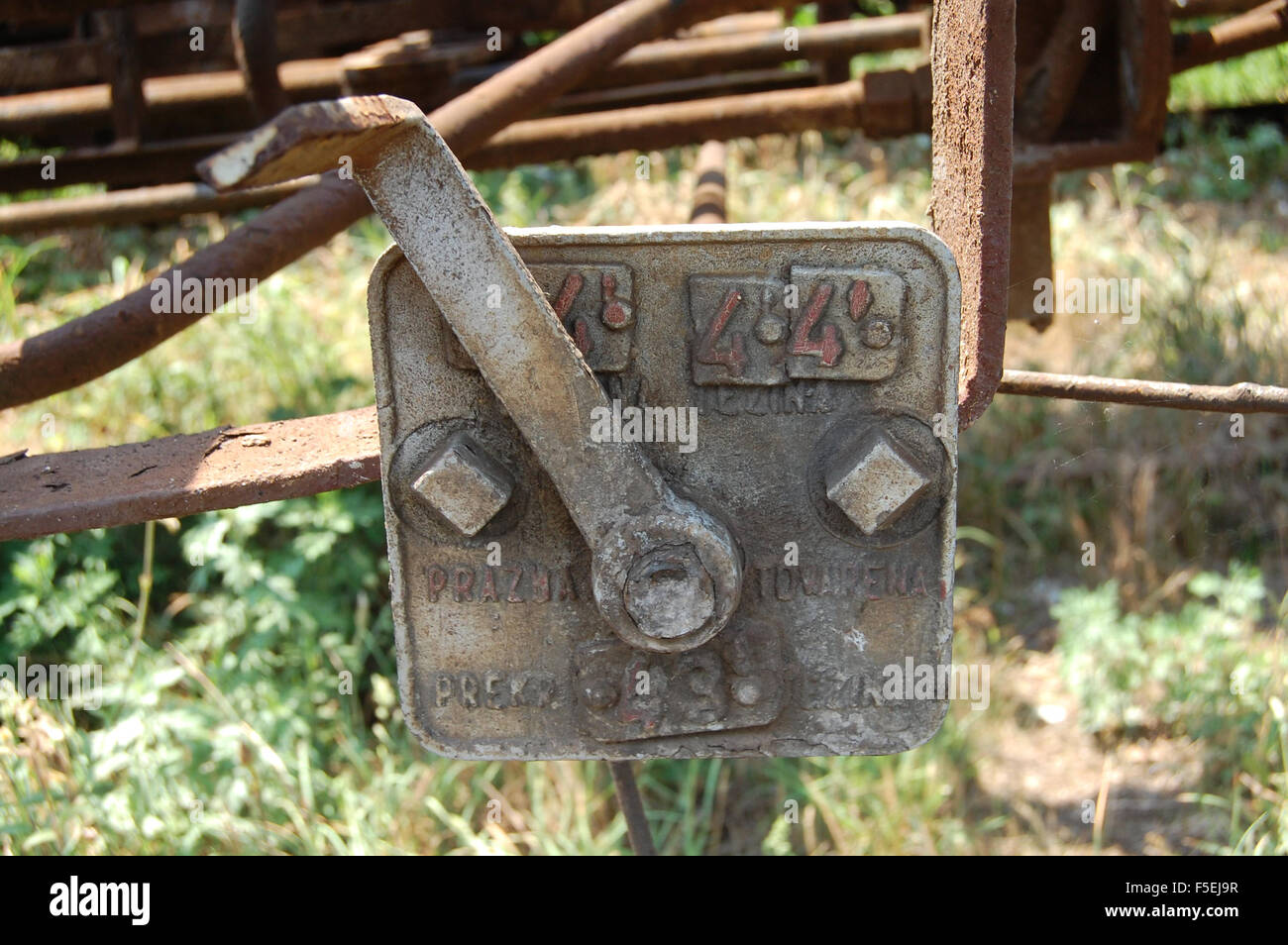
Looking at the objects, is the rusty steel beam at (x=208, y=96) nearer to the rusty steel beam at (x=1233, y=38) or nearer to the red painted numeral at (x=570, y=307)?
the rusty steel beam at (x=1233, y=38)

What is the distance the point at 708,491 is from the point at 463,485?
0.90ft

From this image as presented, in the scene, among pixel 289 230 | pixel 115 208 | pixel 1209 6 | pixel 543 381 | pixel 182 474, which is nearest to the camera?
pixel 543 381

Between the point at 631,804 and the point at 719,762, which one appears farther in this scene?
the point at 719,762

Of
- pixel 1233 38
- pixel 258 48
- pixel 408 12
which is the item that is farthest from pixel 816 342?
pixel 408 12

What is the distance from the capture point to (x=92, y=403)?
3.56 metres

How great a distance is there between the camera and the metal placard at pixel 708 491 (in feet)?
4.02

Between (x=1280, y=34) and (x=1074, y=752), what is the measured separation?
5.70 ft

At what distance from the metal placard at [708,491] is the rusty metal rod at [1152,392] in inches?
13.9

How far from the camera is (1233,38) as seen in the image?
96.7 inches

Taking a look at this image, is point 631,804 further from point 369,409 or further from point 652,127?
point 652,127

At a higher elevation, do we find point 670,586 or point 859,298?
point 859,298

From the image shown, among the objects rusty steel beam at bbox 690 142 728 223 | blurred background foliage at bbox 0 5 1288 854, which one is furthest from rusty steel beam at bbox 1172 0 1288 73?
blurred background foliage at bbox 0 5 1288 854

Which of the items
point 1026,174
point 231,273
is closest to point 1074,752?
point 1026,174

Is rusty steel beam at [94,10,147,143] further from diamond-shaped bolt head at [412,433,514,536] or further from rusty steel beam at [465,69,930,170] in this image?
diamond-shaped bolt head at [412,433,514,536]
